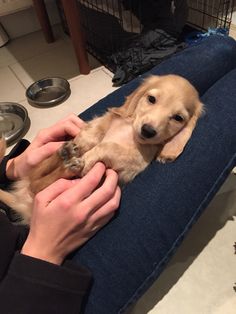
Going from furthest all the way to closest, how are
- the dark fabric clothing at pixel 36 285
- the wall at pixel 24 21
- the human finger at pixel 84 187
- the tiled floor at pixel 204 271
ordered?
the wall at pixel 24 21 → the tiled floor at pixel 204 271 → the human finger at pixel 84 187 → the dark fabric clothing at pixel 36 285

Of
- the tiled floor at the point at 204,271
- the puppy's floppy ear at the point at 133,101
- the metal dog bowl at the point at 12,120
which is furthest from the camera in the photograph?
the metal dog bowl at the point at 12,120

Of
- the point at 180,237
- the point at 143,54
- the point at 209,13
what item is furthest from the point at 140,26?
the point at 180,237

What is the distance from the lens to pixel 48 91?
2250 mm

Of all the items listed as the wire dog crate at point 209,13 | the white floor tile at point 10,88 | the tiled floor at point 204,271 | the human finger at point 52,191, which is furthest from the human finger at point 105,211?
the wire dog crate at point 209,13

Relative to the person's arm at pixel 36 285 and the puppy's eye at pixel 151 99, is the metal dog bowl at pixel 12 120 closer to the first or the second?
the puppy's eye at pixel 151 99

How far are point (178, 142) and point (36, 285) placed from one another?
20.4 inches

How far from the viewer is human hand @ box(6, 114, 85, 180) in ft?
3.22

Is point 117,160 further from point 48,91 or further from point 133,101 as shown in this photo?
point 48,91

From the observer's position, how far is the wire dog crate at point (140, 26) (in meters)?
2.19

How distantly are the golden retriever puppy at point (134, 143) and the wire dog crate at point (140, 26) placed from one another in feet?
3.86

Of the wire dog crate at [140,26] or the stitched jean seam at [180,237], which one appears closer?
the stitched jean seam at [180,237]

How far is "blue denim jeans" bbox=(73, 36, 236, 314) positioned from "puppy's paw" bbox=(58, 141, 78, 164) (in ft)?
0.59

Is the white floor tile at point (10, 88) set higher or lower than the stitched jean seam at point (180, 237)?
lower

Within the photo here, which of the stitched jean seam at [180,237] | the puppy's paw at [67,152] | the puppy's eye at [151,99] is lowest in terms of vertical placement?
the stitched jean seam at [180,237]
